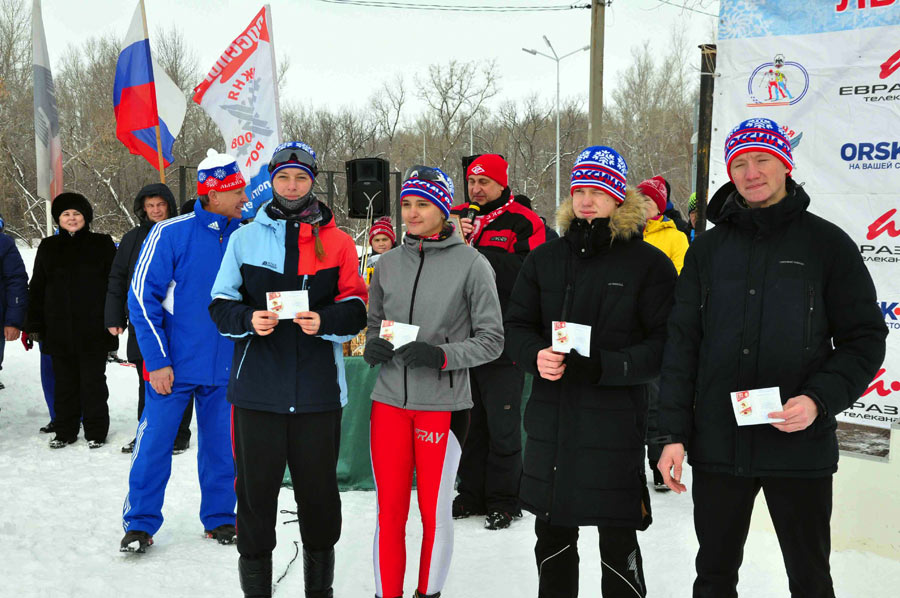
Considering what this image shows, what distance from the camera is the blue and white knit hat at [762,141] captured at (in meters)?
2.46

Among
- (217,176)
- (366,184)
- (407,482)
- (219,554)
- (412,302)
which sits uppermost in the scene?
(366,184)

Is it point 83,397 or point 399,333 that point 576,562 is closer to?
point 399,333

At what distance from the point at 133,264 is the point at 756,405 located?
15.3 feet

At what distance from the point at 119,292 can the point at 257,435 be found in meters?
2.95

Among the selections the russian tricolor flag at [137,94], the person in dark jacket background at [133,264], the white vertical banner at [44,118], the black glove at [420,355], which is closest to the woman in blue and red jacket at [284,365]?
the black glove at [420,355]

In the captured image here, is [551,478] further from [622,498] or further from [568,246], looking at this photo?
[568,246]

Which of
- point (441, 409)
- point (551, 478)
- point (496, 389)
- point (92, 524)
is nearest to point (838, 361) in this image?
point (551, 478)

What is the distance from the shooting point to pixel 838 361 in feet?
7.61

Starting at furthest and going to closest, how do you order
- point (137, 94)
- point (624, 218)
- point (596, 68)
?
point (596, 68) < point (137, 94) < point (624, 218)

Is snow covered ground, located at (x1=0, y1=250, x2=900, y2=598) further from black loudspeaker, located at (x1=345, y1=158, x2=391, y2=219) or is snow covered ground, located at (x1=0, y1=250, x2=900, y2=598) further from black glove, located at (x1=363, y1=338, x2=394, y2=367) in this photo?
black loudspeaker, located at (x1=345, y1=158, x2=391, y2=219)

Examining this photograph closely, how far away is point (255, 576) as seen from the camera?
10.3ft

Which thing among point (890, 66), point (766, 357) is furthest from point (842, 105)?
point (766, 357)

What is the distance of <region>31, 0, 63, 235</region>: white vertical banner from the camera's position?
25.6ft

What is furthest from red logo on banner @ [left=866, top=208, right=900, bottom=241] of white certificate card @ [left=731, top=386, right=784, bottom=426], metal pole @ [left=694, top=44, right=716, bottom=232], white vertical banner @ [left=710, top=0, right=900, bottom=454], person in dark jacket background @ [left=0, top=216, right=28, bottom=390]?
person in dark jacket background @ [left=0, top=216, right=28, bottom=390]
